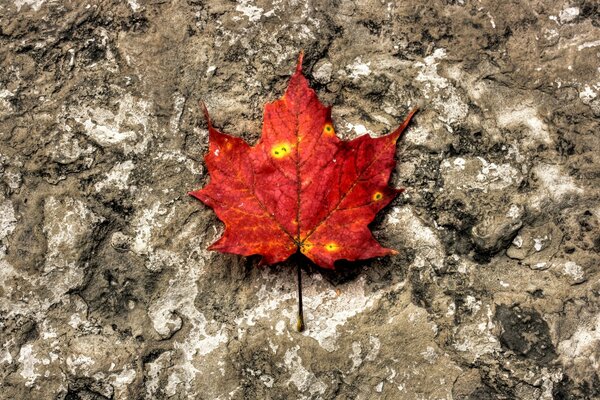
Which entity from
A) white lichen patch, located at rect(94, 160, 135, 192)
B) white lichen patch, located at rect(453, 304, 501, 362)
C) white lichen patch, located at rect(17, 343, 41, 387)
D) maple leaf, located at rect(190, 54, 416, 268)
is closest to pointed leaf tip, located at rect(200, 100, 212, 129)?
maple leaf, located at rect(190, 54, 416, 268)

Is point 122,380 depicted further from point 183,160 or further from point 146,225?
point 183,160

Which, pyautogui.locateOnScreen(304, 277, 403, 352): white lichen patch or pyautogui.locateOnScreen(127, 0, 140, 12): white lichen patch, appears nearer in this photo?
pyautogui.locateOnScreen(304, 277, 403, 352): white lichen patch

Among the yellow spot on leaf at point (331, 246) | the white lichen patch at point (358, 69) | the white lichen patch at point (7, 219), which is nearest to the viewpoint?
the yellow spot on leaf at point (331, 246)

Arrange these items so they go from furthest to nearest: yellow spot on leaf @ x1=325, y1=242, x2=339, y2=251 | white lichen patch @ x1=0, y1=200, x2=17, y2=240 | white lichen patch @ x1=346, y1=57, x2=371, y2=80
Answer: white lichen patch @ x1=346, y1=57, x2=371, y2=80 → white lichen patch @ x1=0, y1=200, x2=17, y2=240 → yellow spot on leaf @ x1=325, y1=242, x2=339, y2=251

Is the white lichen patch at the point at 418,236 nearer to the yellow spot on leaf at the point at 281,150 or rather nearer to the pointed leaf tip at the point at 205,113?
the yellow spot on leaf at the point at 281,150

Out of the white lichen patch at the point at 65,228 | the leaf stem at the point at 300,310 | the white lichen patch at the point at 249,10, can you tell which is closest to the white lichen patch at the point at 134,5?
the white lichen patch at the point at 249,10

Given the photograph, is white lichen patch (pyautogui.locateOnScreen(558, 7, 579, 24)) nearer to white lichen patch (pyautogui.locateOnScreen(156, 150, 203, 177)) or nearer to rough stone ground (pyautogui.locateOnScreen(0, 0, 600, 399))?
rough stone ground (pyautogui.locateOnScreen(0, 0, 600, 399))

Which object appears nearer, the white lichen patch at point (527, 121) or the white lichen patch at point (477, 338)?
the white lichen patch at point (477, 338)
